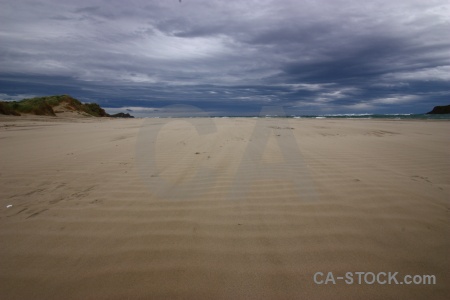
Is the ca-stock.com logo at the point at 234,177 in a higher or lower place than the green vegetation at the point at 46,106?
lower

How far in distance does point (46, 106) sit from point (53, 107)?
494 centimetres

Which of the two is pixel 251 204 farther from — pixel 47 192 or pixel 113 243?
pixel 47 192

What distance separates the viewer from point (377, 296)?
163cm

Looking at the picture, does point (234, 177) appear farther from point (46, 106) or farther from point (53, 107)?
point (53, 107)

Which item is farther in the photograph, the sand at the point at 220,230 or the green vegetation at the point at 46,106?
the green vegetation at the point at 46,106

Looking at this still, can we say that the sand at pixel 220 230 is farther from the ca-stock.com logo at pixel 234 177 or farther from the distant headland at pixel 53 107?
the distant headland at pixel 53 107

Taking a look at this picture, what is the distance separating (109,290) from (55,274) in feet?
1.58

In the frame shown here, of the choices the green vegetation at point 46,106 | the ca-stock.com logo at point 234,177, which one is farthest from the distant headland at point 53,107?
the ca-stock.com logo at point 234,177

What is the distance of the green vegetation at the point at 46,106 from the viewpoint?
21.4 m

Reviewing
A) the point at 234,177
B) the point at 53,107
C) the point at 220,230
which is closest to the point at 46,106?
the point at 53,107

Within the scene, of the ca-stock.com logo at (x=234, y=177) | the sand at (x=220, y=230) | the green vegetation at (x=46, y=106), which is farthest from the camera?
the green vegetation at (x=46, y=106)

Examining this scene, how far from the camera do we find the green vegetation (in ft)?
70.2

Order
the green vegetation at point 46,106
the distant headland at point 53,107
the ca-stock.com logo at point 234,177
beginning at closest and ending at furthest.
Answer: the ca-stock.com logo at point 234,177 → the green vegetation at point 46,106 → the distant headland at point 53,107

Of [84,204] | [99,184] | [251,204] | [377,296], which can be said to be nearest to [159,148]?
[99,184]
